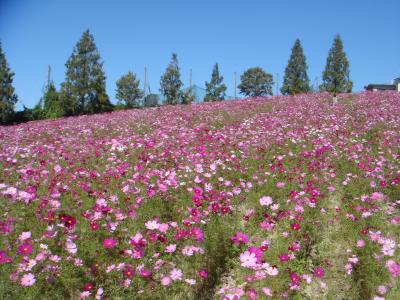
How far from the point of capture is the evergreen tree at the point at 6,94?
28.9 metres

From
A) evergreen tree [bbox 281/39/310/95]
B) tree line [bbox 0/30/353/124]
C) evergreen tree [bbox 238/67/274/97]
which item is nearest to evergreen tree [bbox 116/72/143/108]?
tree line [bbox 0/30/353/124]

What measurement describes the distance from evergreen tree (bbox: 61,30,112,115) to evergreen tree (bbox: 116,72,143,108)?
37.5ft

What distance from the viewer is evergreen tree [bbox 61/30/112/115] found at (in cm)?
2980

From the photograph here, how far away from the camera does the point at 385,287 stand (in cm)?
327

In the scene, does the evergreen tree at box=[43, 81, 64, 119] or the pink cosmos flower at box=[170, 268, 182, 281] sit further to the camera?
the evergreen tree at box=[43, 81, 64, 119]

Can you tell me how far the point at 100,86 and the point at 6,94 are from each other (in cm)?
749

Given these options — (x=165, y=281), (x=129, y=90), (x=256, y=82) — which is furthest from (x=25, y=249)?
(x=256, y=82)

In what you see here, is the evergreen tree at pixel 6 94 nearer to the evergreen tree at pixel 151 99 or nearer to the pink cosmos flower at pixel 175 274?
the evergreen tree at pixel 151 99

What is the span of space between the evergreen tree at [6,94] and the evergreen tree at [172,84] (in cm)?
1404

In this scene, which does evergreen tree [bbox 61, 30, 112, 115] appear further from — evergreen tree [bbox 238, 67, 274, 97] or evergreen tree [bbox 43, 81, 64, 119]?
evergreen tree [bbox 238, 67, 274, 97]

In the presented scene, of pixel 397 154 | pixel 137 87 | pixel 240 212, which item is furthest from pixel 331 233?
pixel 137 87

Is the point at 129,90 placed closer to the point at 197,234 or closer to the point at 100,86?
the point at 100,86

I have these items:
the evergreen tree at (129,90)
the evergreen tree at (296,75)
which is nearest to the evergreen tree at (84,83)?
the evergreen tree at (129,90)

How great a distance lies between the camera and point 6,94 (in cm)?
2931
